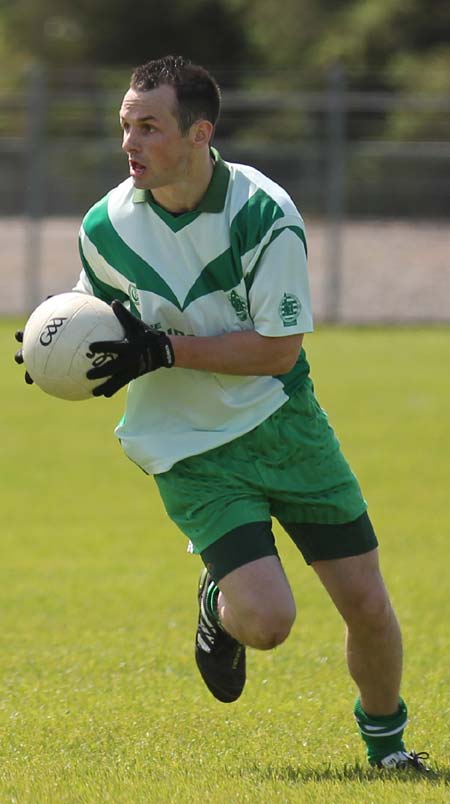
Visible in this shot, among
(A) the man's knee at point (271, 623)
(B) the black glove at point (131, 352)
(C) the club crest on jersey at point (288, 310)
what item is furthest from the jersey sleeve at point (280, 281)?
(A) the man's knee at point (271, 623)

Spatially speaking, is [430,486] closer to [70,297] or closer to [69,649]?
[69,649]

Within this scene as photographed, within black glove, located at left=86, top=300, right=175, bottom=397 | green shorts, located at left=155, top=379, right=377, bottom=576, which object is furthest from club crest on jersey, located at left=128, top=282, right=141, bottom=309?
green shorts, located at left=155, top=379, right=377, bottom=576

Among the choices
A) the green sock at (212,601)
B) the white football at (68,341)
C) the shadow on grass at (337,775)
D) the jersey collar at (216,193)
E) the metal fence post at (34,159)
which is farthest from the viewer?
the metal fence post at (34,159)

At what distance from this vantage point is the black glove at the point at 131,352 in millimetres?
4486

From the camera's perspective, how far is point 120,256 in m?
4.81

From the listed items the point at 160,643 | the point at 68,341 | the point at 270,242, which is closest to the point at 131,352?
the point at 68,341

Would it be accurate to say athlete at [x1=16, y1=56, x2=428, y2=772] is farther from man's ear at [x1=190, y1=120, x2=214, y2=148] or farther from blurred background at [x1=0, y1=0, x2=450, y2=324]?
blurred background at [x1=0, y1=0, x2=450, y2=324]

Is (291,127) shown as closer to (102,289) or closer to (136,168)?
(102,289)

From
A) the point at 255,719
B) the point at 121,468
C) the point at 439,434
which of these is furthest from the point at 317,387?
the point at 255,719

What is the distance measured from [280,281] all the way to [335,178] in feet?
49.6

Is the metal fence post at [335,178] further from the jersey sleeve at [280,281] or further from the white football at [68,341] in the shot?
the white football at [68,341]

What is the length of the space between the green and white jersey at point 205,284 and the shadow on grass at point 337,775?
1.04m

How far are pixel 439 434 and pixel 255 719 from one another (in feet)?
25.5

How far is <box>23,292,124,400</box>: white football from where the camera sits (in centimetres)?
457
